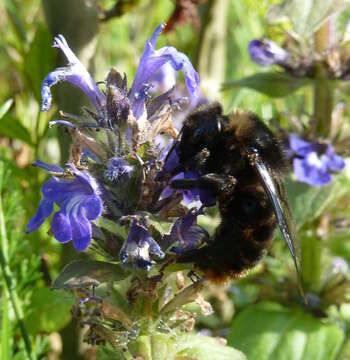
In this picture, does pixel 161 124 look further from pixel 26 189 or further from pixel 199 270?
pixel 26 189

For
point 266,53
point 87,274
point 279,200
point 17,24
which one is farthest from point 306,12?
point 87,274

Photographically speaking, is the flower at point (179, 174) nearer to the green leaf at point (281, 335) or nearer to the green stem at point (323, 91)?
the green leaf at point (281, 335)

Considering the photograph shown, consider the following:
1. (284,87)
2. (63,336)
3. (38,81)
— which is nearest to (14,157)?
(38,81)

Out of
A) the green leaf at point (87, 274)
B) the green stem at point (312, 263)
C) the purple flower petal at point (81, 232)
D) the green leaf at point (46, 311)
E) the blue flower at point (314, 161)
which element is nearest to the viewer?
the purple flower petal at point (81, 232)

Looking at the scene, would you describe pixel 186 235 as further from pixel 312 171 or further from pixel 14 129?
pixel 312 171

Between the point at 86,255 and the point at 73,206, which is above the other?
the point at 73,206

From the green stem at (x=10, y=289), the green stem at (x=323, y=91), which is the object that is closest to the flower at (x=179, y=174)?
the green stem at (x=10, y=289)
